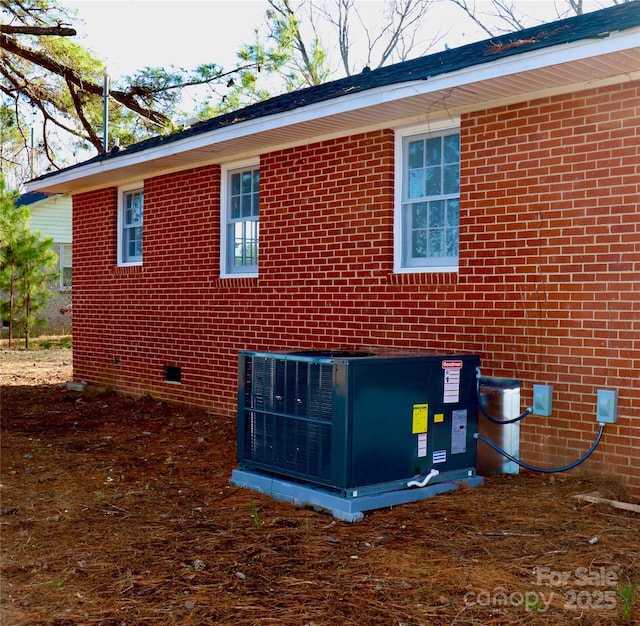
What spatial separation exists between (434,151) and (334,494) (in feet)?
12.5

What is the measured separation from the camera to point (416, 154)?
8094mm

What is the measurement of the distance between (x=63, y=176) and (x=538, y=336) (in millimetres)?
8921

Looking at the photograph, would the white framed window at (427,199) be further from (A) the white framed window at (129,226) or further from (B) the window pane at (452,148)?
(A) the white framed window at (129,226)

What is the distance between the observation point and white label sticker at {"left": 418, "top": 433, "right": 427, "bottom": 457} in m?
6.08

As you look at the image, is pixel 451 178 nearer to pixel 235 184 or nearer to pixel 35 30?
pixel 235 184

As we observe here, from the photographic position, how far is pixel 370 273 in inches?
330

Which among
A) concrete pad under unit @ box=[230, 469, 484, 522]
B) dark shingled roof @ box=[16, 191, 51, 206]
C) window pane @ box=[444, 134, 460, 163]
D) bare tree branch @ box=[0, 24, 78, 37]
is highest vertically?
bare tree branch @ box=[0, 24, 78, 37]

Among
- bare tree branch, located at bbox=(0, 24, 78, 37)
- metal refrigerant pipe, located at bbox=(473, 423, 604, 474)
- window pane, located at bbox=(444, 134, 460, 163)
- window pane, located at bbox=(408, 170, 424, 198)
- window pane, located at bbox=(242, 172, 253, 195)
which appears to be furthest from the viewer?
bare tree branch, located at bbox=(0, 24, 78, 37)

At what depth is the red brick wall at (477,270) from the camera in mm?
6363

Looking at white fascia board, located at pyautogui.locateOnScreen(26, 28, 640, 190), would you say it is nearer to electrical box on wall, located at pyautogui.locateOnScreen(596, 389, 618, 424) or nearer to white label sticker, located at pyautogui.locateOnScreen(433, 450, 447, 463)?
electrical box on wall, located at pyautogui.locateOnScreen(596, 389, 618, 424)

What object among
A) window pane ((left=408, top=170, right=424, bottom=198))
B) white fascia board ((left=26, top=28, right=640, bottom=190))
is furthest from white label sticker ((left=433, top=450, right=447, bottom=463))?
white fascia board ((left=26, top=28, right=640, bottom=190))

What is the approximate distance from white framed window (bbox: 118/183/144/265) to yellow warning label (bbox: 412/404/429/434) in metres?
7.69

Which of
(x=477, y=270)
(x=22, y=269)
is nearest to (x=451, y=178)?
(x=477, y=270)

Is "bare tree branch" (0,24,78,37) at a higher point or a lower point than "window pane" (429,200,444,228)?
higher
